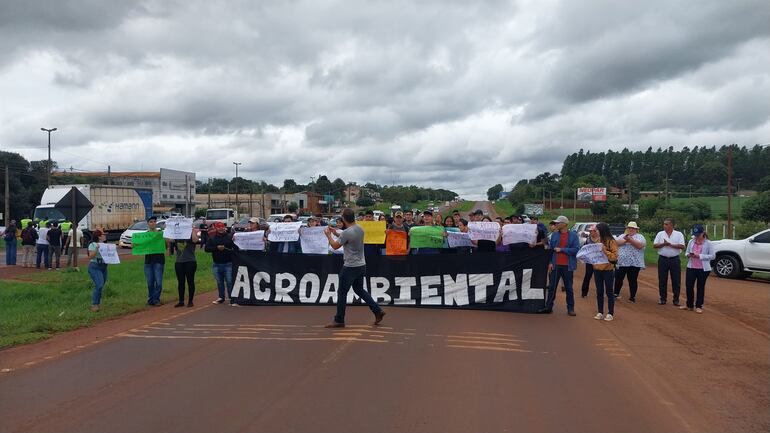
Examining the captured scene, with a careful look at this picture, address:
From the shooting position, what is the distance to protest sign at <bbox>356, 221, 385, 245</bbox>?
13.4 m

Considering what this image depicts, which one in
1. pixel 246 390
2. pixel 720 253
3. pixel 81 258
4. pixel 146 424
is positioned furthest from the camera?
pixel 81 258

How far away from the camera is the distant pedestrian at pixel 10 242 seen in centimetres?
2192

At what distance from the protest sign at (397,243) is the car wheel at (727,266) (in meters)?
12.6

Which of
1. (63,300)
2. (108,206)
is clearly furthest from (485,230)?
(108,206)

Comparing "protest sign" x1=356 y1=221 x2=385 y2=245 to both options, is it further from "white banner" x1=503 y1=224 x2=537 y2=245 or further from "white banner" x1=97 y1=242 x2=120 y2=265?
"white banner" x1=97 y1=242 x2=120 y2=265

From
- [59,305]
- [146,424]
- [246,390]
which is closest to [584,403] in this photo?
[246,390]

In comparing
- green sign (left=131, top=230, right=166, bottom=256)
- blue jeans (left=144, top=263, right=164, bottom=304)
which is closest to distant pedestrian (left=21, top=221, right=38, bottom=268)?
blue jeans (left=144, top=263, right=164, bottom=304)

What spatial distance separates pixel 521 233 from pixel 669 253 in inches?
129

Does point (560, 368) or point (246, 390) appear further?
point (560, 368)

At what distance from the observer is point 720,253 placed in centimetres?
1903

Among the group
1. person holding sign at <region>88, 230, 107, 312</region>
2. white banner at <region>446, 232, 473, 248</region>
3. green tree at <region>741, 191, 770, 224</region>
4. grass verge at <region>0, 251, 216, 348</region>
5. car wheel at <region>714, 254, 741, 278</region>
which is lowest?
grass verge at <region>0, 251, 216, 348</region>

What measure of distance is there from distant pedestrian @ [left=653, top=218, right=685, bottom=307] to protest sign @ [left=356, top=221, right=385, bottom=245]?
19.2 ft

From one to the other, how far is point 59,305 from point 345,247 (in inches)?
294

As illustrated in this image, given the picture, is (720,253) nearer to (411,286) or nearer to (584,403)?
(411,286)
